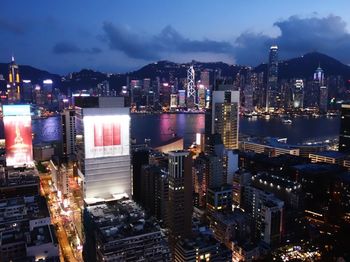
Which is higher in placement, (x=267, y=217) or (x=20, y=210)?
(x=20, y=210)

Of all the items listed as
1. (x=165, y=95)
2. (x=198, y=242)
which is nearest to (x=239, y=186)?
(x=198, y=242)

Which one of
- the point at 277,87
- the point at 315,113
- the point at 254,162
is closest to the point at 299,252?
the point at 254,162

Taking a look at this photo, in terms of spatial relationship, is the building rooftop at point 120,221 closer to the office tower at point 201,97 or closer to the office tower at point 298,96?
the office tower at point 201,97

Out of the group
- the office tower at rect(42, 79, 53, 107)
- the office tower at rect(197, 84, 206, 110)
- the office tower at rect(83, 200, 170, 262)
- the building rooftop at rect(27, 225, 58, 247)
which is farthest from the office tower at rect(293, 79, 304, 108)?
the building rooftop at rect(27, 225, 58, 247)

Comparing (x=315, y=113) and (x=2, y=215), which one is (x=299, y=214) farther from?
(x=315, y=113)

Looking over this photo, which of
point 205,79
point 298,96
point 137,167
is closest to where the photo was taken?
point 137,167

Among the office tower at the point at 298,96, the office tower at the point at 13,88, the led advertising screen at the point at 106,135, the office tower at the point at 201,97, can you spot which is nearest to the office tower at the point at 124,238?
the led advertising screen at the point at 106,135

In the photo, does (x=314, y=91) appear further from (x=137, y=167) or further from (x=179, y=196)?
(x=179, y=196)
